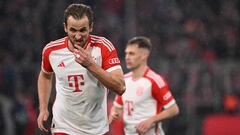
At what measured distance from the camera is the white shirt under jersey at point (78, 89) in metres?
5.17

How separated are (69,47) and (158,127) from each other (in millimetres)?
2227

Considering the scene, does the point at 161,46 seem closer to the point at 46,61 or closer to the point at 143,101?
the point at 143,101

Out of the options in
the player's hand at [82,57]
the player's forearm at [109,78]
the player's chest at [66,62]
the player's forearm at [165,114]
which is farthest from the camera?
the player's forearm at [165,114]

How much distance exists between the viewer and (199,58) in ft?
44.3

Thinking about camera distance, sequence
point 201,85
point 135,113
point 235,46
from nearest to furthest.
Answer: point 135,113 → point 201,85 → point 235,46

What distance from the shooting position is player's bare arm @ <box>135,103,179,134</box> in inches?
258

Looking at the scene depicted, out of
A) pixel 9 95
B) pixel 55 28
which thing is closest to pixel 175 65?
pixel 55 28

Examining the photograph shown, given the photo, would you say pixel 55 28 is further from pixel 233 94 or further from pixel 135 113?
pixel 135 113

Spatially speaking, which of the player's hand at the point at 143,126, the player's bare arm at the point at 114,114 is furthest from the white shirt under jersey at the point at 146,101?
the player's hand at the point at 143,126

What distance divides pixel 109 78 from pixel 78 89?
596 millimetres

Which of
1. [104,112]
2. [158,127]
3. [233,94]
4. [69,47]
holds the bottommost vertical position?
[233,94]

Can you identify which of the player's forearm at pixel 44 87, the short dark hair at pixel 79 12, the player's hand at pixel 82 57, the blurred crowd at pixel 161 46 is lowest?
the blurred crowd at pixel 161 46

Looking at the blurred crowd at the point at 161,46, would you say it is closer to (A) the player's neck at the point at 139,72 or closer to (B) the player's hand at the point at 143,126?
(A) the player's neck at the point at 139,72

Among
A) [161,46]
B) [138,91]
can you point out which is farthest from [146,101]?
[161,46]
